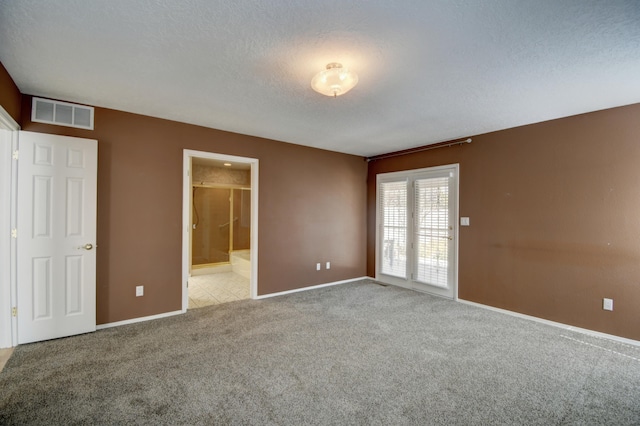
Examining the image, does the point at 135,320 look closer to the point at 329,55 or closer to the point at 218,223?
the point at 329,55

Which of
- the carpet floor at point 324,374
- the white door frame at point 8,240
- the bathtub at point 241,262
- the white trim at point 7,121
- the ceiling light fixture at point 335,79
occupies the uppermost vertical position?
the ceiling light fixture at point 335,79

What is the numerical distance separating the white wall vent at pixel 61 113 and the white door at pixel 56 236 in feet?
0.78

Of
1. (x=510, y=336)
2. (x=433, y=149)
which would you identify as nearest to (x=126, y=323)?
(x=510, y=336)

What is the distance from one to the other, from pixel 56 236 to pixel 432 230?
4847 millimetres

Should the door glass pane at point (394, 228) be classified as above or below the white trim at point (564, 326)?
above

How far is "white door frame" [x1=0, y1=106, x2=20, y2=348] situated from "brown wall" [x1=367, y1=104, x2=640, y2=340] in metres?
5.30

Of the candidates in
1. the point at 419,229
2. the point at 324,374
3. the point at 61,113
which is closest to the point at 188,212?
the point at 61,113

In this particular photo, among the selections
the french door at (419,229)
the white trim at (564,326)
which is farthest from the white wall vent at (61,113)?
the white trim at (564,326)

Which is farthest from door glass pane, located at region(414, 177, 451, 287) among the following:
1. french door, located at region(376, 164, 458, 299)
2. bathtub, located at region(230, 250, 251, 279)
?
bathtub, located at region(230, 250, 251, 279)

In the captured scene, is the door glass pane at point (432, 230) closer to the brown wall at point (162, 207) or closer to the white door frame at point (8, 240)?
the brown wall at point (162, 207)

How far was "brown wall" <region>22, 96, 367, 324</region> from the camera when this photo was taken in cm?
331

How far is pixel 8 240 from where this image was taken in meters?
2.76

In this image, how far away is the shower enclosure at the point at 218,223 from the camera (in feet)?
22.0

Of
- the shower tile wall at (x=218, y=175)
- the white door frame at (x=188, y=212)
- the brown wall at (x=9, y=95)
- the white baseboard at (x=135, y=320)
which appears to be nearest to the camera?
the brown wall at (x=9, y=95)
